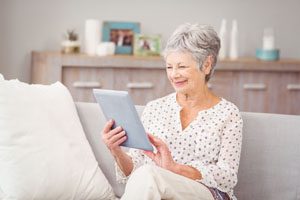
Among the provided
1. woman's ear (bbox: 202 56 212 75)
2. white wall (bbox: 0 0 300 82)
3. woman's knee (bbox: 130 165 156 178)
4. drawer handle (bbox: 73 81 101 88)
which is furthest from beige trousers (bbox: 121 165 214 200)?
white wall (bbox: 0 0 300 82)

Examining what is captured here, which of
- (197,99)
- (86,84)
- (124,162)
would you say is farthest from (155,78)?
(124,162)

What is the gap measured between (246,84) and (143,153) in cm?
208

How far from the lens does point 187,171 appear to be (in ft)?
7.78

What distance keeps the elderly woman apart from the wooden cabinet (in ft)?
5.51

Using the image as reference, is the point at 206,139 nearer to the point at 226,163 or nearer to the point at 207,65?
the point at 226,163

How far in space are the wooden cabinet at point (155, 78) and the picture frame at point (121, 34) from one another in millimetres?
276

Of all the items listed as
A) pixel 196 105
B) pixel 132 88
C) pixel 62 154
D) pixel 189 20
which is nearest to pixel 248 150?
pixel 196 105

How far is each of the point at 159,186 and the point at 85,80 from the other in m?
2.23

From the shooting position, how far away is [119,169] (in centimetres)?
256

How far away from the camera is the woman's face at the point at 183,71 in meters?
2.53

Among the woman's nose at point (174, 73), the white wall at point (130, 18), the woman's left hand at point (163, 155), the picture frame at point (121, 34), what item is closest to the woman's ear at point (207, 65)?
the woman's nose at point (174, 73)

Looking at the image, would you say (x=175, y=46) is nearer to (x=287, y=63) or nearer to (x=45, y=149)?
(x=45, y=149)

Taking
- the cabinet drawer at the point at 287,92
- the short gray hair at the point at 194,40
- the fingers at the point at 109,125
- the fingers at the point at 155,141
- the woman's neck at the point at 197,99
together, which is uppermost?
the short gray hair at the point at 194,40

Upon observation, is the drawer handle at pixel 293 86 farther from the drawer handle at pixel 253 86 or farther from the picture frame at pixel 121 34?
the picture frame at pixel 121 34
